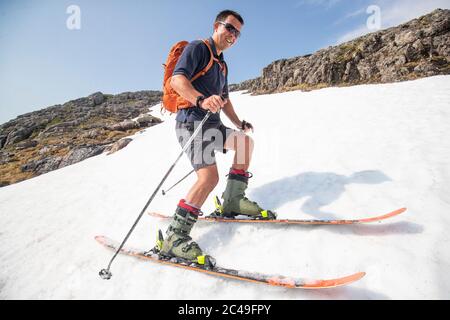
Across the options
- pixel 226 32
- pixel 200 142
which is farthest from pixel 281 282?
pixel 226 32

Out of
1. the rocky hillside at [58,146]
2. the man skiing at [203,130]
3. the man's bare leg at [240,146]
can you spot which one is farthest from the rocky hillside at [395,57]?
the rocky hillside at [58,146]

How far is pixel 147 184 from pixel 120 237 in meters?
3.05

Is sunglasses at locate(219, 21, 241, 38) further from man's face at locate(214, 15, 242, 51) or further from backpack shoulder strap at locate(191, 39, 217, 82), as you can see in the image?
backpack shoulder strap at locate(191, 39, 217, 82)

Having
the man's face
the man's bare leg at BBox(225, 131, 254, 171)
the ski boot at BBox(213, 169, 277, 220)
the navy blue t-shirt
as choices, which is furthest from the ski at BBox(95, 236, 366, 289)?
the man's face

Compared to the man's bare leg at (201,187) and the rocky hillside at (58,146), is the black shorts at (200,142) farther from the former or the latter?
the rocky hillside at (58,146)

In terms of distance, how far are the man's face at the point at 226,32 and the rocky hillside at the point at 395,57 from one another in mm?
23979

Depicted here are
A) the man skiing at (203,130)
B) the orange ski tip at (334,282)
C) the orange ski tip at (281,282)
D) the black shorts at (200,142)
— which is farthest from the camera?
the black shorts at (200,142)

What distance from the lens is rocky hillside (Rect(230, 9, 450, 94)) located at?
22078mm

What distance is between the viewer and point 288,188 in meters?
5.09

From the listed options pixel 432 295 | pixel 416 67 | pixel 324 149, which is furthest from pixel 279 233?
pixel 416 67

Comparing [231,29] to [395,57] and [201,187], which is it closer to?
[201,187]

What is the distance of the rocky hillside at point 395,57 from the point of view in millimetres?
22078
